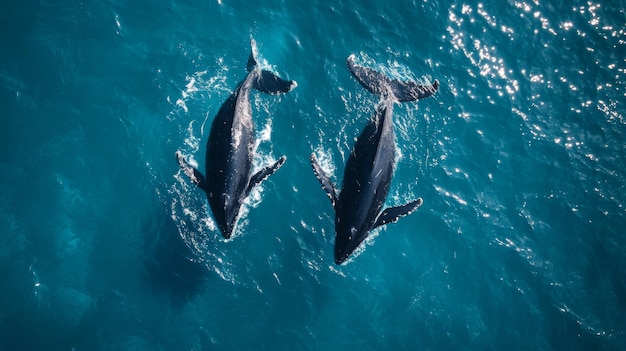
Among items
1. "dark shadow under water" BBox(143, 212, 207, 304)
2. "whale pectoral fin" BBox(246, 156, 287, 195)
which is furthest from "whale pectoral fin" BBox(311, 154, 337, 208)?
"dark shadow under water" BBox(143, 212, 207, 304)

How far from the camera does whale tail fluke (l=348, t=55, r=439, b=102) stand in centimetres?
1525

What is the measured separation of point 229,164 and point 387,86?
6.66 metres

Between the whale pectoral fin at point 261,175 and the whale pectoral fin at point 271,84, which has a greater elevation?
the whale pectoral fin at point 271,84

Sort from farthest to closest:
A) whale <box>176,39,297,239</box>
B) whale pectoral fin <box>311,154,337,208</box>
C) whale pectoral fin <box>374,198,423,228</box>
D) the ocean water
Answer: the ocean water → whale pectoral fin <box>311,154,337,208</box> → whale pectoral fin <box>374,198,423,228</box> → whale <box>176,39,297,239</box>

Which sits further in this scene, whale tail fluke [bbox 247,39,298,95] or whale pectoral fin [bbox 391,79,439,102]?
whale tail fluke [bbox 247,39,298,95]

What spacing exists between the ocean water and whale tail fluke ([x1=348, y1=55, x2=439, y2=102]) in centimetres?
110

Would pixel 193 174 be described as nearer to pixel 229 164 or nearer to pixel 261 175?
pixel 229 164

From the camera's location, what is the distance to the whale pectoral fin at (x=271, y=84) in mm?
15445

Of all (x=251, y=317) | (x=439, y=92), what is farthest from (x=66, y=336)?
(x=439, y=92)

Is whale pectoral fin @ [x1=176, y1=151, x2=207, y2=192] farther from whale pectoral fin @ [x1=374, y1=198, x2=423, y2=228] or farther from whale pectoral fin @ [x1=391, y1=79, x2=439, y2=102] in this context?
whale pectoral fin @ [x1=391, y1=79, x2=439, y2=102]

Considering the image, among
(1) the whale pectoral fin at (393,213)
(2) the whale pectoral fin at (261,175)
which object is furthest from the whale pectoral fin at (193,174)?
(1) the whale pectoral fin at (393,213)

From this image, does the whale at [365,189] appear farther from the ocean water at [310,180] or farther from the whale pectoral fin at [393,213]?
the ocean water at [310,180]

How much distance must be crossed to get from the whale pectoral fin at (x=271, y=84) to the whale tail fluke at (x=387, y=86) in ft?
8.15

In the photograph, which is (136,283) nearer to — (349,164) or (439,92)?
(349,164)
